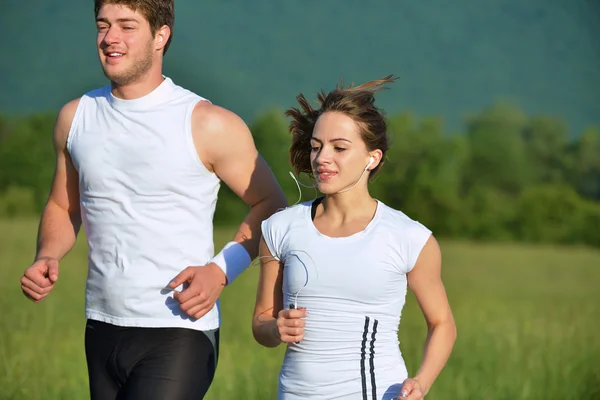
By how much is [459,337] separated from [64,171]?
15.1 feet

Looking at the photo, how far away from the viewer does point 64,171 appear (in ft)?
11.7

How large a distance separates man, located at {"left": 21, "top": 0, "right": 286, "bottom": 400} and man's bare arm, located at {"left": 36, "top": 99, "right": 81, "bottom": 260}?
0.08ft

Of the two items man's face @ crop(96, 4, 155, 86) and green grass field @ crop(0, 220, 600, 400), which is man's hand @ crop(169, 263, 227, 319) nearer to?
man's face @ crop(96, 4, 155, 86)

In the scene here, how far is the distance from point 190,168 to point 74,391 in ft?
9.77

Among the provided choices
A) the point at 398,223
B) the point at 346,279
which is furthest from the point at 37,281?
the point at 398,223

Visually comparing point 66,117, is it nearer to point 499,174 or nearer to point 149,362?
point 149,362

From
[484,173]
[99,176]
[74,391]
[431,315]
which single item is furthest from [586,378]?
[484,173]

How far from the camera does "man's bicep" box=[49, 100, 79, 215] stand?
350 cm

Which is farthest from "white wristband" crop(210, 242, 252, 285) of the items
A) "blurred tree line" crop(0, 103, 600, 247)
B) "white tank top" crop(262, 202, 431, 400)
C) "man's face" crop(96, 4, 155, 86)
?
"blurred tree line" crop(0, 103, 600, 247)

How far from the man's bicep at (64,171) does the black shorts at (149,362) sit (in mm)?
497

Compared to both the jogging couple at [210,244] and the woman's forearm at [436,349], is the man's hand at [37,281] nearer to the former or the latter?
the jogging couple at [210,244]

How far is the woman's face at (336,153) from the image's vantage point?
125 inches

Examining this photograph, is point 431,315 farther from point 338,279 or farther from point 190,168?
point 190,168

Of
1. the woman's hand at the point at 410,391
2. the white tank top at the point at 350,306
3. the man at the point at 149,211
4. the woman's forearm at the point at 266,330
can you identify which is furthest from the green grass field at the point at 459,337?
the woman's hand at the point at 410,391
